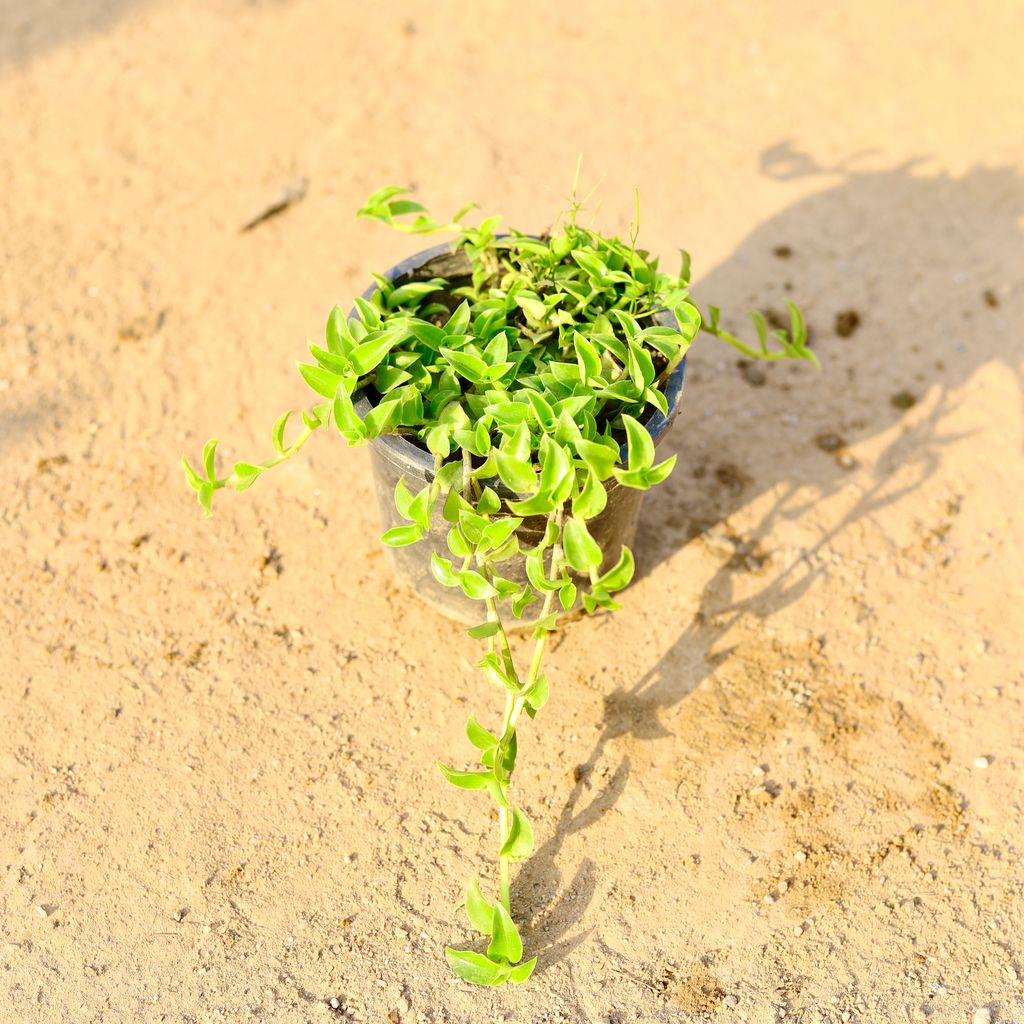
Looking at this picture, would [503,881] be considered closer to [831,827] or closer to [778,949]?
[778,949]

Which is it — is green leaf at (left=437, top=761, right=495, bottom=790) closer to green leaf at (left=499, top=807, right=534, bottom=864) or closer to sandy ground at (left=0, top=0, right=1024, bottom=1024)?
green leaf at (left=499, top=807, right=534, bottom=864)

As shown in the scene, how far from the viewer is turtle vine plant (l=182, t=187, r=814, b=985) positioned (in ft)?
6.28

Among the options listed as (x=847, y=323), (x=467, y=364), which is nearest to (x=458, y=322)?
(x=467, y=364)

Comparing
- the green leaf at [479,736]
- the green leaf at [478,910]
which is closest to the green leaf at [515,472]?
the green leaf at [479,736]

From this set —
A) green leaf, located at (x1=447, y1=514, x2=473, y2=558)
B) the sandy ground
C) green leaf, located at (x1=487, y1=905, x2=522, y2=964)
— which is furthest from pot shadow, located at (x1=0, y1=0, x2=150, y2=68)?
green leaf, located at (x1=487, y1=905, x2=522, y2=964)

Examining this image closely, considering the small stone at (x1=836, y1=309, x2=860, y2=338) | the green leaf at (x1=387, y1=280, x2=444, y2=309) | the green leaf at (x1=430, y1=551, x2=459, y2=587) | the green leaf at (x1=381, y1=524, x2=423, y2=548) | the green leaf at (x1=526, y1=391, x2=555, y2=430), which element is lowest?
the small stone at (x1=836, y1=309, x2=860, y2=338)

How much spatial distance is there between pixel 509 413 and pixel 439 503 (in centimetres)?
32

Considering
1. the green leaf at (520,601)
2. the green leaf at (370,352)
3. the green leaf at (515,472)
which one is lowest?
the green leaf at (520,601)

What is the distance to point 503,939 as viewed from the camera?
2.01m

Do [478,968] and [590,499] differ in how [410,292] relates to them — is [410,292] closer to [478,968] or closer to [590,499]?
[590,499]

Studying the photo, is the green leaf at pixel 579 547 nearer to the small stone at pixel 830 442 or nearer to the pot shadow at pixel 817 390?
the pot shadow at pixel 817 390

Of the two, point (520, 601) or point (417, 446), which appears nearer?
point (520, 601)

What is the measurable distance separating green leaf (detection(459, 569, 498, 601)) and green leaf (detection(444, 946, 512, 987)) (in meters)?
0.70

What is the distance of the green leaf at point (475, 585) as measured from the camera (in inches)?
76.2
